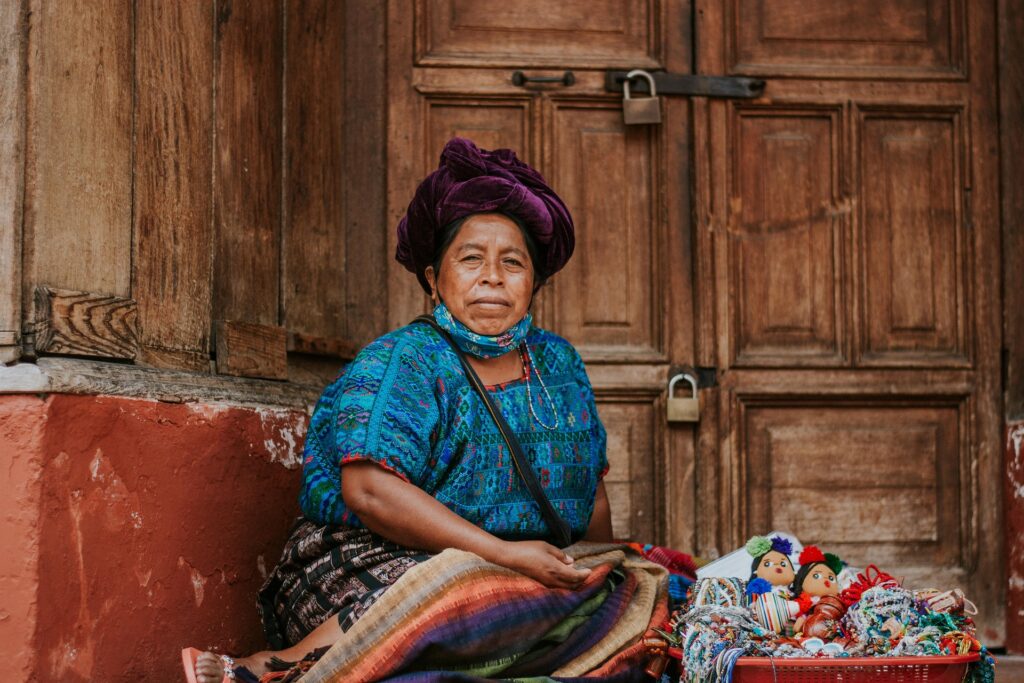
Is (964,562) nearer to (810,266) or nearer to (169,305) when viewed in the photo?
(810,266)

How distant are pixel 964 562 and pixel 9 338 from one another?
3.08 m

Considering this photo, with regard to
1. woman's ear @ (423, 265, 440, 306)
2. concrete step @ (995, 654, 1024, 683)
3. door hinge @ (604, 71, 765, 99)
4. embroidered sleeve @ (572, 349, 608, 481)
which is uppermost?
door hinge @ (604, 71, 765, 99)

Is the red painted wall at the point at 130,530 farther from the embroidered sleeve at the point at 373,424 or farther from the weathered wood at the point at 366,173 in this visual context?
the weathered wood at the point at 366,173

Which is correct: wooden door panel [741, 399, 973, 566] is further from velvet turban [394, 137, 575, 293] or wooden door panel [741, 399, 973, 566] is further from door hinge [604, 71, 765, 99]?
velvet turban [394, 137, 575, 293]

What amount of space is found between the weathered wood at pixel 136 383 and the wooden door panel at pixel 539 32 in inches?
53.6

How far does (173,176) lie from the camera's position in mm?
3064

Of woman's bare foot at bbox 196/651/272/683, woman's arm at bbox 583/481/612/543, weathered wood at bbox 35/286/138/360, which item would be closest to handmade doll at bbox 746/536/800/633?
woman's arm at bbox 583/481/612/543

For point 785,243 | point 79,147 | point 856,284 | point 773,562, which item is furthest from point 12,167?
point 856,284

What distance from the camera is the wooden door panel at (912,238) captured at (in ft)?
13.4

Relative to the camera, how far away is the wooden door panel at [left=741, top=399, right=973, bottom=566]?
13.3 ft

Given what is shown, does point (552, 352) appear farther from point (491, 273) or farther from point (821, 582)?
point (821, 582)

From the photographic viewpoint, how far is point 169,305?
302 cm

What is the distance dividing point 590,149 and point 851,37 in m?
0.99

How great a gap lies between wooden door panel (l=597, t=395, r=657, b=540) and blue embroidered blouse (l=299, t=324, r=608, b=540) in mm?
800
